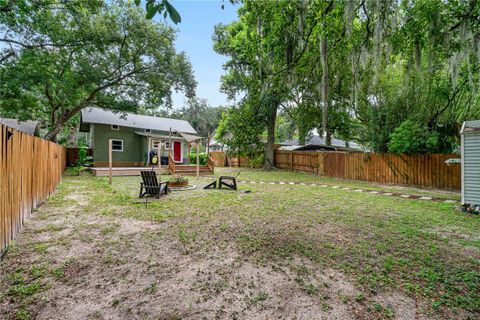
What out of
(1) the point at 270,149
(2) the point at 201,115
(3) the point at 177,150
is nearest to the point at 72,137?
(3) the point at 177,150

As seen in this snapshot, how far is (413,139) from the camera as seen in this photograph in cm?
873

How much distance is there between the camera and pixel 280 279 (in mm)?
2414

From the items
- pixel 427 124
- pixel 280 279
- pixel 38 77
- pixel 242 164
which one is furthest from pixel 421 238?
pixel 242 164

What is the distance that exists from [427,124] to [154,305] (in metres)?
11.4

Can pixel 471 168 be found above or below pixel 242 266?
above

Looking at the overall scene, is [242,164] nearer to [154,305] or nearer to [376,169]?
[376,169]

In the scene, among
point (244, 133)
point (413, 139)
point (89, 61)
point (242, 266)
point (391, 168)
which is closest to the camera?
point (242, 266)

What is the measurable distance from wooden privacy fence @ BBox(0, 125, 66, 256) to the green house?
33.2ft

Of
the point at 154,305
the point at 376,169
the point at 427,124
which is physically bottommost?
the point at 154,305

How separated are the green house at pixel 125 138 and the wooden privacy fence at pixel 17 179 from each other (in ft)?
33.2

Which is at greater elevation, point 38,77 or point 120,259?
point 38,77

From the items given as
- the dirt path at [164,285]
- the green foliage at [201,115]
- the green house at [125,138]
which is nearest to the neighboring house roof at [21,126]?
the green house at [125,138]

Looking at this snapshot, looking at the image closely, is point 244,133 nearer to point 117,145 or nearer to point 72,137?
point 117,145

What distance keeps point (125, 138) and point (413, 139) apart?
1689cm
